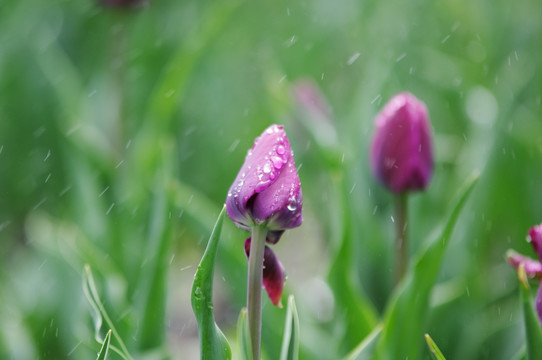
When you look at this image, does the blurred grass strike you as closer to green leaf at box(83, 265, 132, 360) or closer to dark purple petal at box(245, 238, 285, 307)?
green leaf at box(83, 265, 132, 360)

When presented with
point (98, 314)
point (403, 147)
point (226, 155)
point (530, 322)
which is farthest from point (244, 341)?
point (226, 155)

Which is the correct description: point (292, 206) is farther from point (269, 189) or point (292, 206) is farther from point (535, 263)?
point (535, 263)

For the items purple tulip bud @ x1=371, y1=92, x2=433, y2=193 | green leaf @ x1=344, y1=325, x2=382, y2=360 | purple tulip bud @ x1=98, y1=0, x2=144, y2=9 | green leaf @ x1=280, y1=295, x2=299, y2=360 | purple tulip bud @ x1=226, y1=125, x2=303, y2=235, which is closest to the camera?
purple tulip bud @ x1=226, y1=125, x2=303, y2=235

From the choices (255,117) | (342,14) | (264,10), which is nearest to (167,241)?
(255,117)

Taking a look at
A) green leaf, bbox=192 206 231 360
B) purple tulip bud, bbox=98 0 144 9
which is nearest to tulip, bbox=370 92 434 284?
green leaf, bbox=192 206 231 360

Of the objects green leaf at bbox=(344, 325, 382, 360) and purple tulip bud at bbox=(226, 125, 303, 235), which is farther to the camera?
green leaf at bbox=(344, 325, 382, 360)

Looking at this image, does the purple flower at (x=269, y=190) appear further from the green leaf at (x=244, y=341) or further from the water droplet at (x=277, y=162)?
the green leaf at (x=244, y=341)

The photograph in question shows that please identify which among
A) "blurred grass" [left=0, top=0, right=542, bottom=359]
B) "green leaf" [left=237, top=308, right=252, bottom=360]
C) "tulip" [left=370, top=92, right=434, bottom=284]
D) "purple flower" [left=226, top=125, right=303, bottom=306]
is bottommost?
"blurred grass" [left=0, top=0, right=542, bottom=359]

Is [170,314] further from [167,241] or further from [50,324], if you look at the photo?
[167,241]
